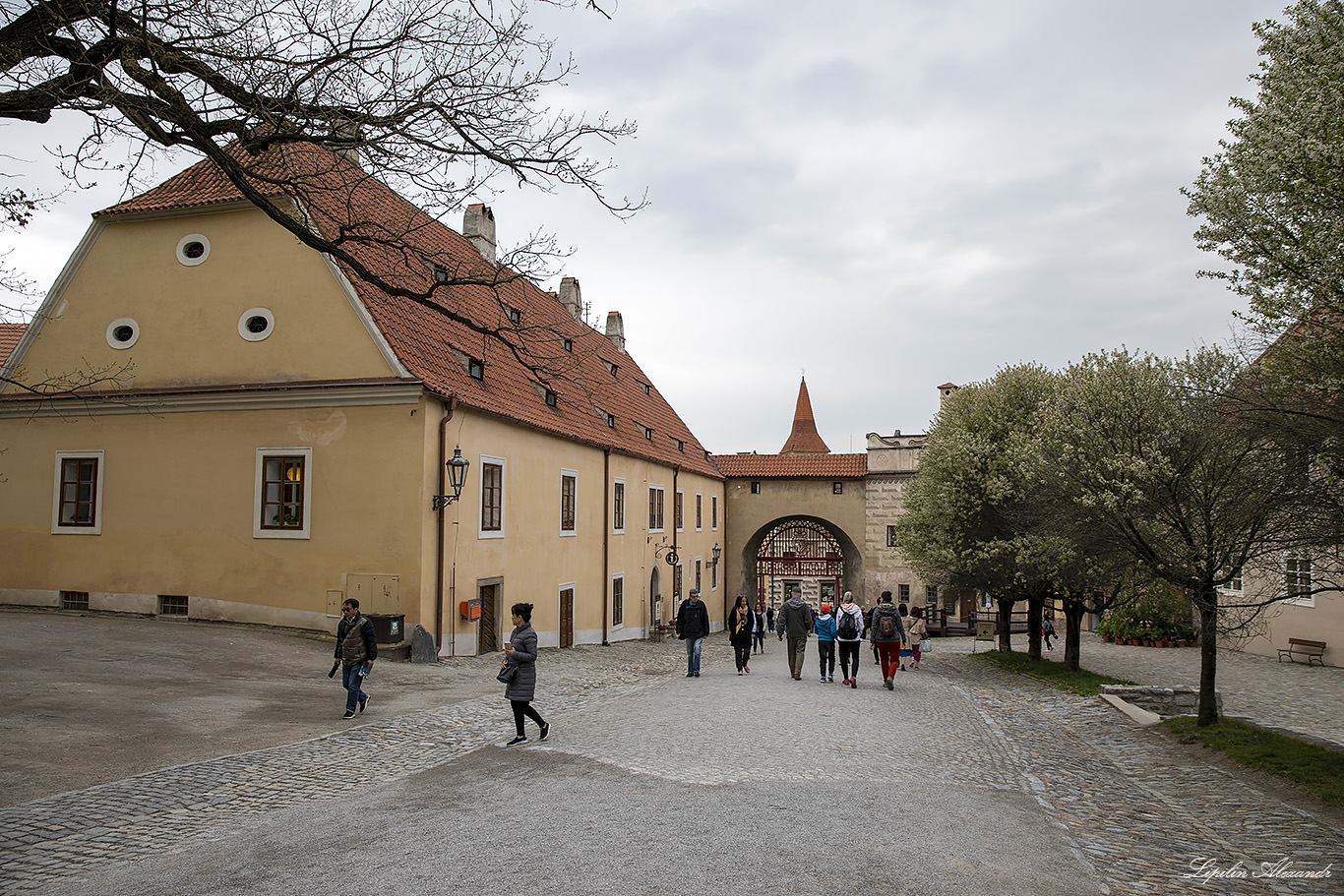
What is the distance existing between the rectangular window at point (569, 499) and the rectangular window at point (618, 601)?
4.14m

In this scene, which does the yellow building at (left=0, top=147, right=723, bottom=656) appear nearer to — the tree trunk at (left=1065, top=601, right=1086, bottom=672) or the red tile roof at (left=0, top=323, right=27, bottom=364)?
the red tile roof at (left=0, top=323, right=27, bottom=364)

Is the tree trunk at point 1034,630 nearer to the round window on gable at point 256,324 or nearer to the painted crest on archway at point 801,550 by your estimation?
the round window on gable at point 256,324

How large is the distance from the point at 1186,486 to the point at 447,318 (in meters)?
14.0

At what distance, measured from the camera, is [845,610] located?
15211mm

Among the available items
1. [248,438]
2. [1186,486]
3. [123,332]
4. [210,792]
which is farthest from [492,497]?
[1186,486]

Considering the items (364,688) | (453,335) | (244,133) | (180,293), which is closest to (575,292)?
(453,335)

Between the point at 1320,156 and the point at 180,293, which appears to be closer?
the point at 1320,156

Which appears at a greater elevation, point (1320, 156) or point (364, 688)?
point (1320, 156)

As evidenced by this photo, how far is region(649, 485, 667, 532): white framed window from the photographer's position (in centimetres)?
3031

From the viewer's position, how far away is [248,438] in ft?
53.9

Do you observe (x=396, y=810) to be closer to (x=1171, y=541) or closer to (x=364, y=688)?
(x=364, y=688)

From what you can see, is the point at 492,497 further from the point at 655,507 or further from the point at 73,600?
the point at 655,507

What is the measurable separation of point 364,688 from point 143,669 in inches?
111

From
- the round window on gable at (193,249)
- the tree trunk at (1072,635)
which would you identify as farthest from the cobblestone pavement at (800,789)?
the round window on gable at (193,249)
